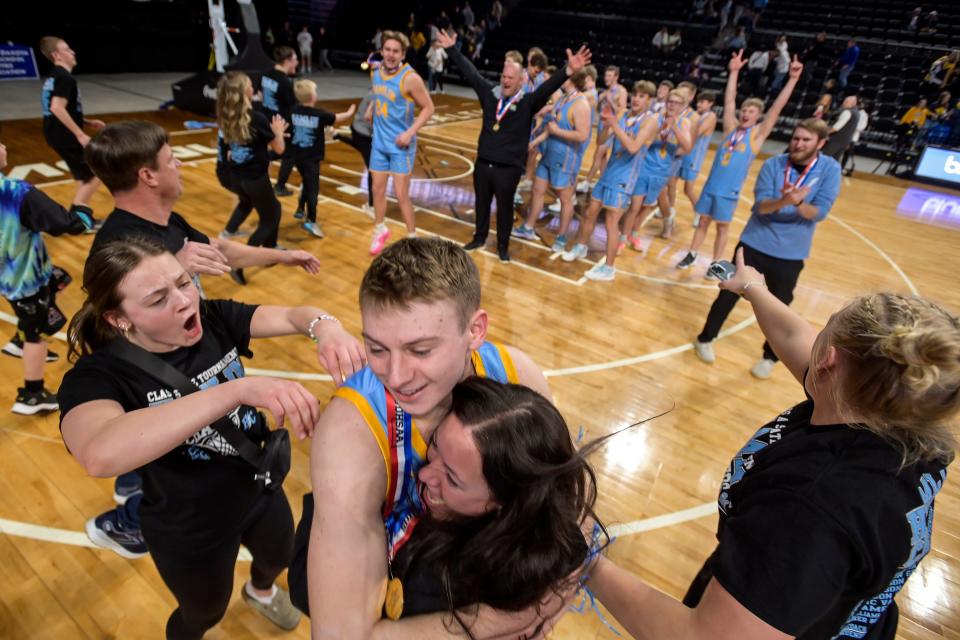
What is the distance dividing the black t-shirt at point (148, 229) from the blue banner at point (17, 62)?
14.9m

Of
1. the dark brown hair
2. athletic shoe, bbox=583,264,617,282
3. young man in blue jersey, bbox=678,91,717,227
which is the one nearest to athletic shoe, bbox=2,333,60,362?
the dark brown hair

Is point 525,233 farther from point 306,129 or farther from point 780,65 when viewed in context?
point 780,65

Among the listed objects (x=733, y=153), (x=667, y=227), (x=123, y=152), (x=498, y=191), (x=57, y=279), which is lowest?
(x=667, y=227)

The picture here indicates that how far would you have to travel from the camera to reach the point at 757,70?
52.2ft

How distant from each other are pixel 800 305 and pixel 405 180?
477 cm

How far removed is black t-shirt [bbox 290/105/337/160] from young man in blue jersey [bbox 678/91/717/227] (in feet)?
15.0

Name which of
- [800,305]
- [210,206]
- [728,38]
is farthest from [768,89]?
[210,206]

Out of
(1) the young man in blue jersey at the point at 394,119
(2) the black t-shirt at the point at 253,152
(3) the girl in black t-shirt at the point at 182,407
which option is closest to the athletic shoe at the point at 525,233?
(1) the young man in blue jersey at the point at 394,119

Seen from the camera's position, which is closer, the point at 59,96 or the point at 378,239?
the point at 59,96

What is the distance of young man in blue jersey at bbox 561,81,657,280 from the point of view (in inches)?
217

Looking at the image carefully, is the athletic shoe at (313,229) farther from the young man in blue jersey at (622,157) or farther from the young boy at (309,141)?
the young man in blue jersey at (622,157)

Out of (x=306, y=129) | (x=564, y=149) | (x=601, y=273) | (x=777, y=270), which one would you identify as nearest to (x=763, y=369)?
(x=777, y=270)

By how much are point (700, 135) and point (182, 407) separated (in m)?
7.18

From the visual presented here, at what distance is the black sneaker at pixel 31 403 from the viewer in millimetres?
3211
